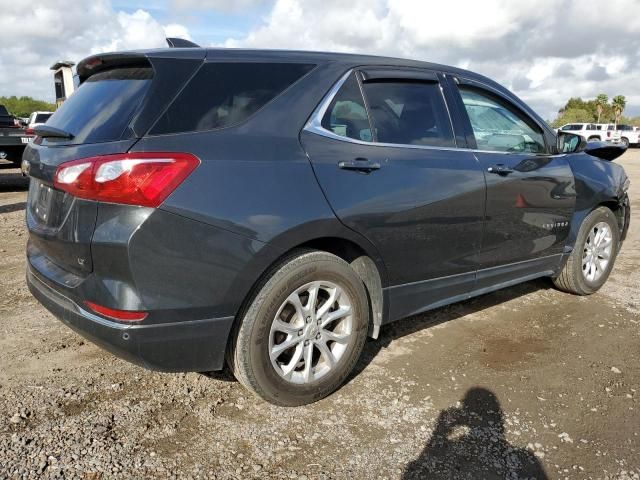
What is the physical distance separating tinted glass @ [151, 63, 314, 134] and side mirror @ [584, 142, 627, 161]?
305 cm

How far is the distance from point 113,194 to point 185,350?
75 centimetres

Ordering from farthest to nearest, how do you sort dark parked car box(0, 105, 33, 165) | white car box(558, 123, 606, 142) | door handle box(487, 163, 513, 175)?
1. white car box(558, 123, 606, 142)
2. dark parked car box(0, 105, 33, 165)
3. door handle box(487, 163, 513, 175)

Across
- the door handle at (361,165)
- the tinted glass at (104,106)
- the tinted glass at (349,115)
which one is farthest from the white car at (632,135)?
the tinted glass at (104,106)

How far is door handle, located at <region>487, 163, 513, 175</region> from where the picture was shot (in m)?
3.56

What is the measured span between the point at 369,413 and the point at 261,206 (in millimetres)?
1225

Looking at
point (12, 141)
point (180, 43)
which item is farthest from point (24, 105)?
point (180, 43)

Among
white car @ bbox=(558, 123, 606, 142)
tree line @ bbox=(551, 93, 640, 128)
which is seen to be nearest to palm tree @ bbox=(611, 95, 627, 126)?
tree line @ bbox=(551, 93, 640, 128)

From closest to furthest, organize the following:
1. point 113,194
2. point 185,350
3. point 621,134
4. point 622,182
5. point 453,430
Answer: point 113,194, point 185,350, point 453,430, point 622,182, point 621,134

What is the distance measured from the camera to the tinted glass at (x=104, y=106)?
245 centimetres

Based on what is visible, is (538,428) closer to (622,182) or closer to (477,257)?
(477,257)

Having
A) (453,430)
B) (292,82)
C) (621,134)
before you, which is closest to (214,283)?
(292,82)

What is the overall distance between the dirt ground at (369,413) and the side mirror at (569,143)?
4.62ft

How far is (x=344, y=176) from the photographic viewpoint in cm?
280

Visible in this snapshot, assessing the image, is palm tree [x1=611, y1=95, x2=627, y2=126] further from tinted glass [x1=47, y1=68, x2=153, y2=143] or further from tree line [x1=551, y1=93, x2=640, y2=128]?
tinted glass [x1=47, y1=68, x2=153, y2=143]
